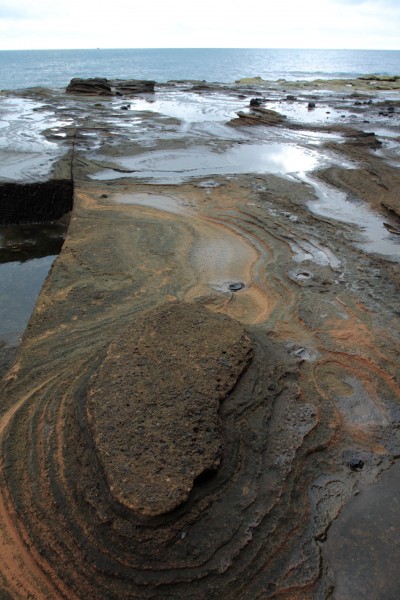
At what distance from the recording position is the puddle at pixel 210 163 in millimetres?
9227

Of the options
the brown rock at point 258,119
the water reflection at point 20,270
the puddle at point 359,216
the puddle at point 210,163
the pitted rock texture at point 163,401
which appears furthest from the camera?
the brown rock at point 258,119

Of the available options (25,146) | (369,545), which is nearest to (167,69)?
(25,146)

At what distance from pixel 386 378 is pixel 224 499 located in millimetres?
1889

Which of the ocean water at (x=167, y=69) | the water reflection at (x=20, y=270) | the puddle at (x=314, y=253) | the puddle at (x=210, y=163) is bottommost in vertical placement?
the water reflection at (x=20, y=270)

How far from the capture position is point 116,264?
524 cm

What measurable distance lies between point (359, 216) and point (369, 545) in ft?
19.1

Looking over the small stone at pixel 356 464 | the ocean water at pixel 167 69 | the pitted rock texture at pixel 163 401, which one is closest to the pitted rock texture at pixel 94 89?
the ocean water at pixel 167 69

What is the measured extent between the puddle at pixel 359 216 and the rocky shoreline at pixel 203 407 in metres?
0.06

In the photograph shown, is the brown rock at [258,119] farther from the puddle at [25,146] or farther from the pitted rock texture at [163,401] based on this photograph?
the pitted rock texture at [163,401]

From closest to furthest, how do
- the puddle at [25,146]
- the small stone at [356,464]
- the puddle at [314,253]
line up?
the small stone at [356,464], the puddle at [314,253], the puddle at [25,146]

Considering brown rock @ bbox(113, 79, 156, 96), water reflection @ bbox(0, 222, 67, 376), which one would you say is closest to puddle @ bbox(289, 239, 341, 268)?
water reflection @ bbox(0, 222, 67, 376)

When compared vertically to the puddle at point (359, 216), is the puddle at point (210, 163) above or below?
above

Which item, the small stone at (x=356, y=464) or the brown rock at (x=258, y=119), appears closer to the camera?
the small stone at (x=356, y=464)

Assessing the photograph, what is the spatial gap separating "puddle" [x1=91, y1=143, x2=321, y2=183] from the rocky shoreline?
2306mm
